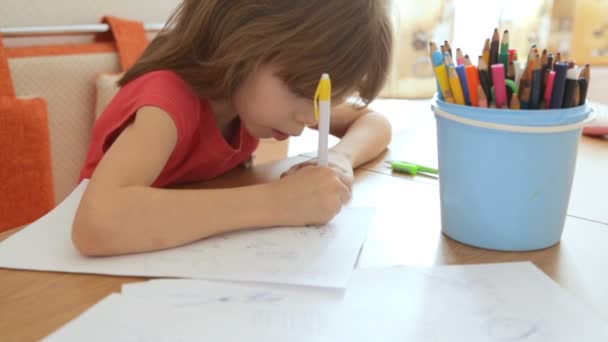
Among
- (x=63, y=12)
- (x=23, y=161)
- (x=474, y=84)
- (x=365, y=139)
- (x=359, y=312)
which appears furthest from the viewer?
(x=63, y=12)

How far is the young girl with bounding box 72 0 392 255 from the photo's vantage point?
595mm

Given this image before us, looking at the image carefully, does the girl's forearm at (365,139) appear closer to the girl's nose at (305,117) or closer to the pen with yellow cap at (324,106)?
the girl's nose at (305,117)

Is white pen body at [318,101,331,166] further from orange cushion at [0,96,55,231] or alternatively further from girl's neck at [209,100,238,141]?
orange cushion at [0,96,55,231]

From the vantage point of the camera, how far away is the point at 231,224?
61 cm

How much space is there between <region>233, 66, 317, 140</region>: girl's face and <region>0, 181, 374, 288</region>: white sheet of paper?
21cm

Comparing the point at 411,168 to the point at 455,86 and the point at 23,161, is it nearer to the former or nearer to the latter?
the point at 455,86

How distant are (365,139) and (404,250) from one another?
37cm

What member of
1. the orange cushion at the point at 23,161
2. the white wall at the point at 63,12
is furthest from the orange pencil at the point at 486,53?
the white wall at the point at 63,12

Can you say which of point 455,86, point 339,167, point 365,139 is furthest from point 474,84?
point 365,139

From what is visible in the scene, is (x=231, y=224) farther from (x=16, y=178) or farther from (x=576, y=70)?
(x=16, y=178)

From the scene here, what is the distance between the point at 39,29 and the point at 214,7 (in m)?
0.84

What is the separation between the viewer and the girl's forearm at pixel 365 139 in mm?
897

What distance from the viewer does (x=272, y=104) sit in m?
0.80

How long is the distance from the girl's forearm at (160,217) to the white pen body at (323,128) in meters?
0.09
